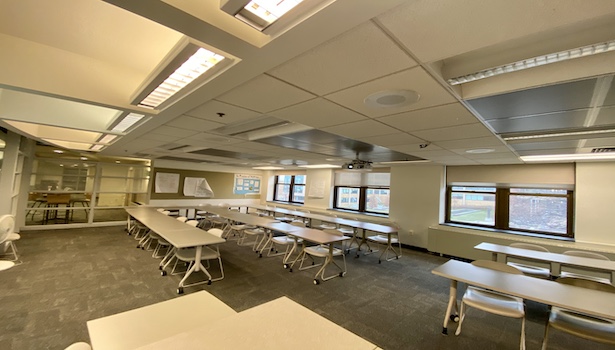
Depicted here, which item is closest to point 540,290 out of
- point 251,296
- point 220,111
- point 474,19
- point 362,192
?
point 474,19

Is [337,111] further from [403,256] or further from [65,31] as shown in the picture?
[403,256]

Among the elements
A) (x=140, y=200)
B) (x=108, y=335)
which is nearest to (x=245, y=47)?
(x=108, y=335)

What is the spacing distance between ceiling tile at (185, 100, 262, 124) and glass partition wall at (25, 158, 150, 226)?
734 cm

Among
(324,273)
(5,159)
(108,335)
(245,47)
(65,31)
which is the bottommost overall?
(324,273)

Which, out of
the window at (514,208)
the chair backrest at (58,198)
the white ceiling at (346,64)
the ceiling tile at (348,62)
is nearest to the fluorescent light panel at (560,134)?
the white ceiling at (346,64)

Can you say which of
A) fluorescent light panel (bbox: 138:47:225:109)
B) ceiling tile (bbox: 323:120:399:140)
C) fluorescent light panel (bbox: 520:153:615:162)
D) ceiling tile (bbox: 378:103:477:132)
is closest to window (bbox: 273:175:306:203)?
ceiling tile (bbox: 323:120:399:140)

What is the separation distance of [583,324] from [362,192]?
6083 mm

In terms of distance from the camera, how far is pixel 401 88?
70.0 inches

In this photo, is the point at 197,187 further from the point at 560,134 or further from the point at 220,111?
the point at 560,134

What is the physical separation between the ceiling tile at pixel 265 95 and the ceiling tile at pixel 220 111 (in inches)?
5.4

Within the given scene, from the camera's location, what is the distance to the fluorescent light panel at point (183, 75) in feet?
5.16

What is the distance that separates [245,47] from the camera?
1.35m

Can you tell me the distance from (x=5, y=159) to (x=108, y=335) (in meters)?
6.45

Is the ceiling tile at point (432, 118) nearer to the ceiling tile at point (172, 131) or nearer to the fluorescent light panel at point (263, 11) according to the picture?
the fluorescent light panel at point (263, 11)
